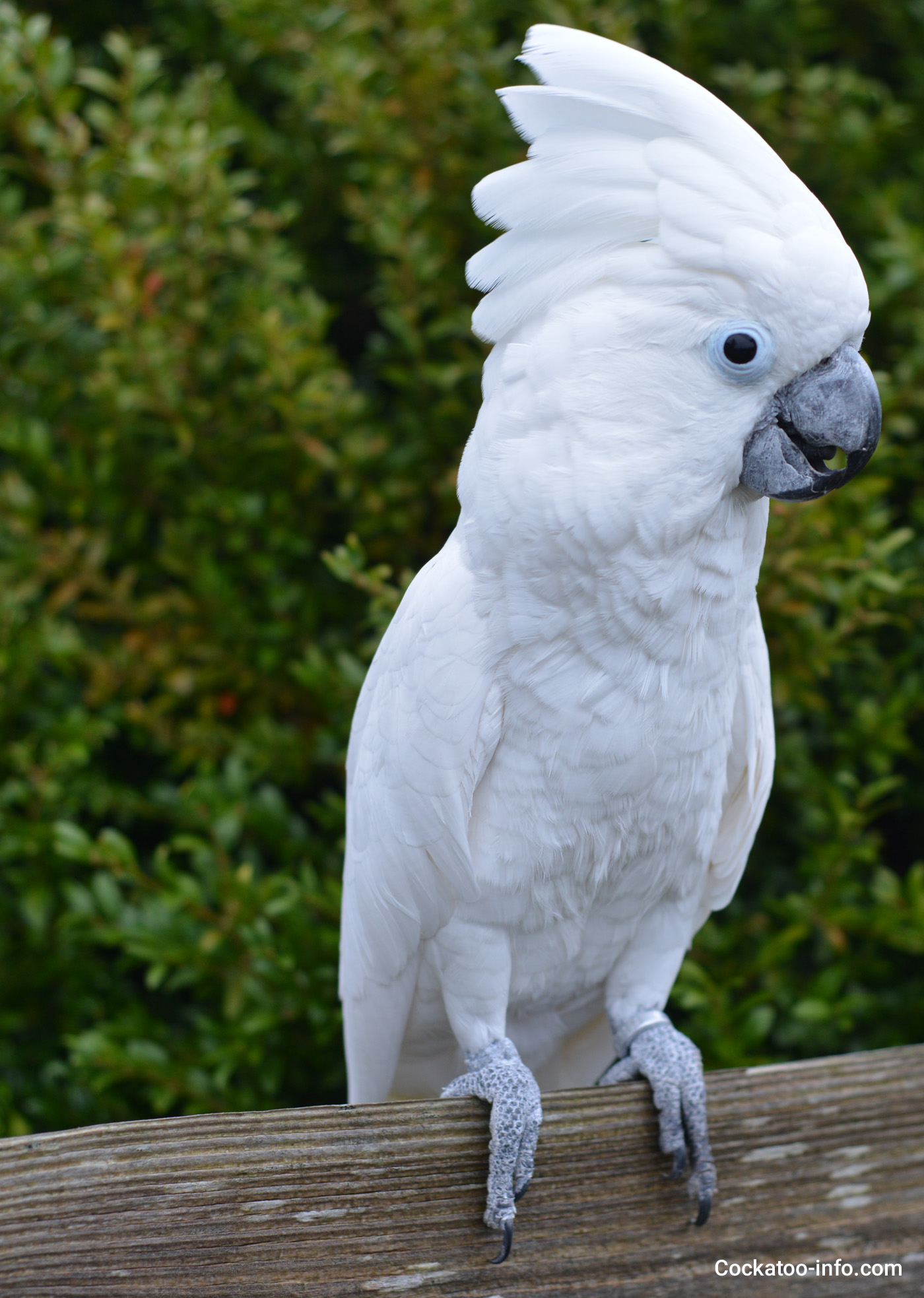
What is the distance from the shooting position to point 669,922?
133 cm

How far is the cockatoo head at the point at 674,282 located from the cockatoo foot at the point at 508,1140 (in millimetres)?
646

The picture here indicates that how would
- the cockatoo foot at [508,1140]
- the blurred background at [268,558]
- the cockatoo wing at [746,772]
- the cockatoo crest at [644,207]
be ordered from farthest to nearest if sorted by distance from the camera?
the blurred background at [268,558]
the cockatoo wing at [746,772]
the cockatoo foot at [508,1140]
the cockatoo crest at [644,207]

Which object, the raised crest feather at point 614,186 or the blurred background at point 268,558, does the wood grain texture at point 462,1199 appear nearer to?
the blurred background at point 268,558

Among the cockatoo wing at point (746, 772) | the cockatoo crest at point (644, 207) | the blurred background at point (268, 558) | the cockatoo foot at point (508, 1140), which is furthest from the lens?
the blurred background at point (268, 558)

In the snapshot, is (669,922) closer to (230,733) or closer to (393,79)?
(230,733)

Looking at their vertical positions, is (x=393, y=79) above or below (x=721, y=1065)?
above

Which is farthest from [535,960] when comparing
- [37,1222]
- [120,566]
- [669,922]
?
[120,566]

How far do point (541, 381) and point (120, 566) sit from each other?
113 centimetres

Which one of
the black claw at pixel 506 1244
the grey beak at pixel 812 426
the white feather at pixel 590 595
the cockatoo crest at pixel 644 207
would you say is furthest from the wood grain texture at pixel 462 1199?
the cockatoo crest at pixel 644 207

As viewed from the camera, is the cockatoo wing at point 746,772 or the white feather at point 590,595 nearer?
the white feather at point 590,595

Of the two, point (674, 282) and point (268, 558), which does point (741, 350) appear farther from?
point (268, 558)

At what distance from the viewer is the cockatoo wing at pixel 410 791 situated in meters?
1.12

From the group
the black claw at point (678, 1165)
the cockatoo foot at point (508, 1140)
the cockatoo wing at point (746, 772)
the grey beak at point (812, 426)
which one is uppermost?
the grey beak at point (812, 426)

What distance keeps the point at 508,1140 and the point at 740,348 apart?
2.60 ft
